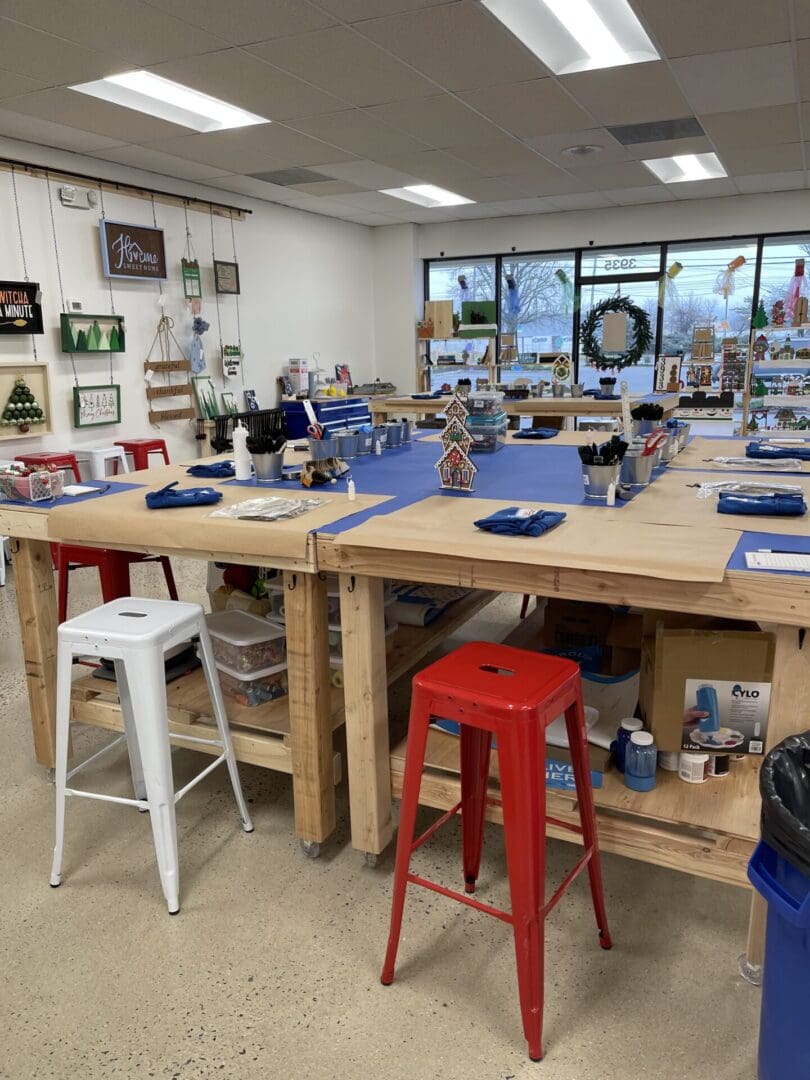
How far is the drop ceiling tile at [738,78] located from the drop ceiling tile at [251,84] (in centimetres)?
195

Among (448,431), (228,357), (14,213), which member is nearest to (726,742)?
(448,431)

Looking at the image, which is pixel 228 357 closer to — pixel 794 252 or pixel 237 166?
pixel 237 166

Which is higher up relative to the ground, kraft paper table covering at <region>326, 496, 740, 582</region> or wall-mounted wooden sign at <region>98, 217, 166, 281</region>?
wall-mounted wooden sign at <region>98, 217, 166, 281</region>

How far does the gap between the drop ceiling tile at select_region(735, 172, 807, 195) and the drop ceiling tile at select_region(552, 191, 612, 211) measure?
126cm

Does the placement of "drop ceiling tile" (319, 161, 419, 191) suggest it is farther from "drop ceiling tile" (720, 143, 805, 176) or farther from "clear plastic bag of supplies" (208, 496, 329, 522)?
"clear plastic bag of supplies" (208, 496, 329, 522)

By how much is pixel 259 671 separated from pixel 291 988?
90 cm

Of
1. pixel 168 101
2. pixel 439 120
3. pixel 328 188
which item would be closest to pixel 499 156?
pixel 439 120

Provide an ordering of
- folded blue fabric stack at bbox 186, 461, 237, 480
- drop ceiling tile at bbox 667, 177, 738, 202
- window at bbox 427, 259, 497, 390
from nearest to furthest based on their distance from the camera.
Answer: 1. folded blue fabric stack at bbox 186, 461, 237, 480
2. drop ceiling tile at bbox 667, 177, 738, 202
3. window at bbox 427, 259, 497, 390

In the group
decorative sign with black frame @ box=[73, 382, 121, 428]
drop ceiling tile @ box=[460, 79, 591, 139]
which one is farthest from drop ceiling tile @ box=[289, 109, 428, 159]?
decorative sign with black frame @ box=[73, 382, 121, 428]

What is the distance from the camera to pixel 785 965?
1.23 m

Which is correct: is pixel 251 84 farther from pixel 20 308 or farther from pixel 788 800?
pixel 788 800

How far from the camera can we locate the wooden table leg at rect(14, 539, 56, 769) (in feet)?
7.66

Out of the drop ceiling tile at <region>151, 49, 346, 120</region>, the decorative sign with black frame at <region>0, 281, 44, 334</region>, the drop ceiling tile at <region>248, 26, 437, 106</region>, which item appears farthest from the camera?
the decorative sign with black frame at <region>0, 281, 44, 334</region>

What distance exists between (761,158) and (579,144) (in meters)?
1.69
